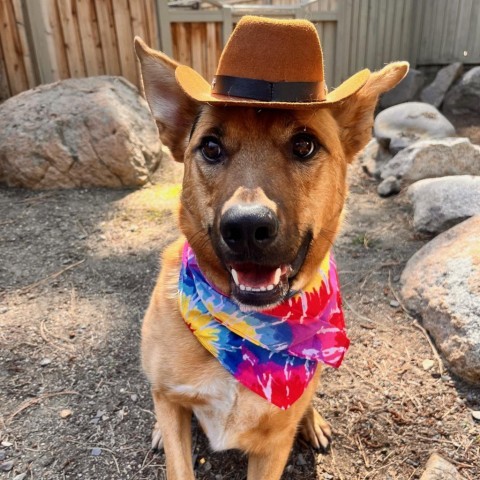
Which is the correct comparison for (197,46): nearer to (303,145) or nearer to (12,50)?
(12,50)

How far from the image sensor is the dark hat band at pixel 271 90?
169 centimetres

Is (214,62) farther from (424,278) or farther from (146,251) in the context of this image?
(424,278)

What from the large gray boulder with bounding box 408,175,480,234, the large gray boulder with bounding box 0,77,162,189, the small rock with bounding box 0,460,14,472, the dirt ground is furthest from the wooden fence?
the small rock with bounding box 0,460,14,472

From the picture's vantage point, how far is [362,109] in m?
2.18

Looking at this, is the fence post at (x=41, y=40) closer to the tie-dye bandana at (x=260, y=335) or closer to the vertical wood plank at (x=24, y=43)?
the vertical wood plank at (x=24, y=43)

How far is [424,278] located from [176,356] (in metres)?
1.91

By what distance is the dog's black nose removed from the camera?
1502mm

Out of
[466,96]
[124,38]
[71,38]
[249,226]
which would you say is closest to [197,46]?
[124,38]

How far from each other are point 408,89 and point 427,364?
619cm

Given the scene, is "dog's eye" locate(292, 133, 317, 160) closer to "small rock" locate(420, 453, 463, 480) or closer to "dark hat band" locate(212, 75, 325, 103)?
"dark hat band" locate(212, 75, 325, 103)

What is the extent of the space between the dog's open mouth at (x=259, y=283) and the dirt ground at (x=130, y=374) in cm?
109

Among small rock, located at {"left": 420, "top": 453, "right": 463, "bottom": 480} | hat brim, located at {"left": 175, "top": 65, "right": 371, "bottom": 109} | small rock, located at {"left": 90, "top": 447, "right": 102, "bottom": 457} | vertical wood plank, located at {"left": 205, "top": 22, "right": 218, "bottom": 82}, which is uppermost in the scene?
hat brim, located at {"left": 175, "top": 65, "right": 371, "bottom": 109}

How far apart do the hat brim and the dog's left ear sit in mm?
263

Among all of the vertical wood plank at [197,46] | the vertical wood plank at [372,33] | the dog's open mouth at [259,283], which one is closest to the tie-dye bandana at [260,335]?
the dog's open mouth at [259,283]
